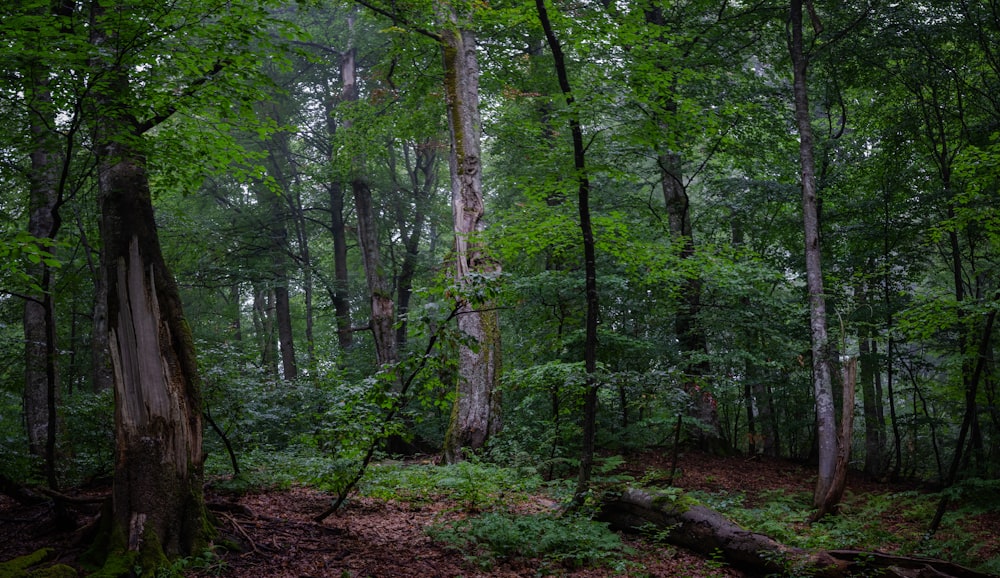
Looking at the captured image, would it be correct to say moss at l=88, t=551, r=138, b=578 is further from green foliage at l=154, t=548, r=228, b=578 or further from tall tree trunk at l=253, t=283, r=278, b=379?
tall tree trunk at l=253, t=283, r=278, b=379

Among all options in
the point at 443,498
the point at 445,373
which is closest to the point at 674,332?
the point at 443,498

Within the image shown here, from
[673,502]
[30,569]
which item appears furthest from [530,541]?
[30,569]

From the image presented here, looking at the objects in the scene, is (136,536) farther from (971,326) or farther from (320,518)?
(971,326)

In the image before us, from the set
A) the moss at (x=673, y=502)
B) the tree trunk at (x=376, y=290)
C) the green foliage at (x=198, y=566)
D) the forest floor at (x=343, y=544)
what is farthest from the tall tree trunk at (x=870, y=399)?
the green foliage at (x=198, y=566)

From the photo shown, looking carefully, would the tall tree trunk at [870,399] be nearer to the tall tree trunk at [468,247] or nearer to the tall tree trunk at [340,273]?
the tall tree trunk at [468,247]

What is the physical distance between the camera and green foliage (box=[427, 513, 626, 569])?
563 centimetres

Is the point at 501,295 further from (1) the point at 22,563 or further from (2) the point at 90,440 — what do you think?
(2) the point at 90,440

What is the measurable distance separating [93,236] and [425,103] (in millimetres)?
7556

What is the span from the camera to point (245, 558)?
4.96 m

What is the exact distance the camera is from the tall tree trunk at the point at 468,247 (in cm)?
1006

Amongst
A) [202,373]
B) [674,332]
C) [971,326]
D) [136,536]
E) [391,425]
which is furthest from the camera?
[674,332]

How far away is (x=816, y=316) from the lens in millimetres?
10188

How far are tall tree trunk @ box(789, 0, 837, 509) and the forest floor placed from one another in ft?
7.08

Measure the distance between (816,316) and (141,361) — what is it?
32.1 ft
